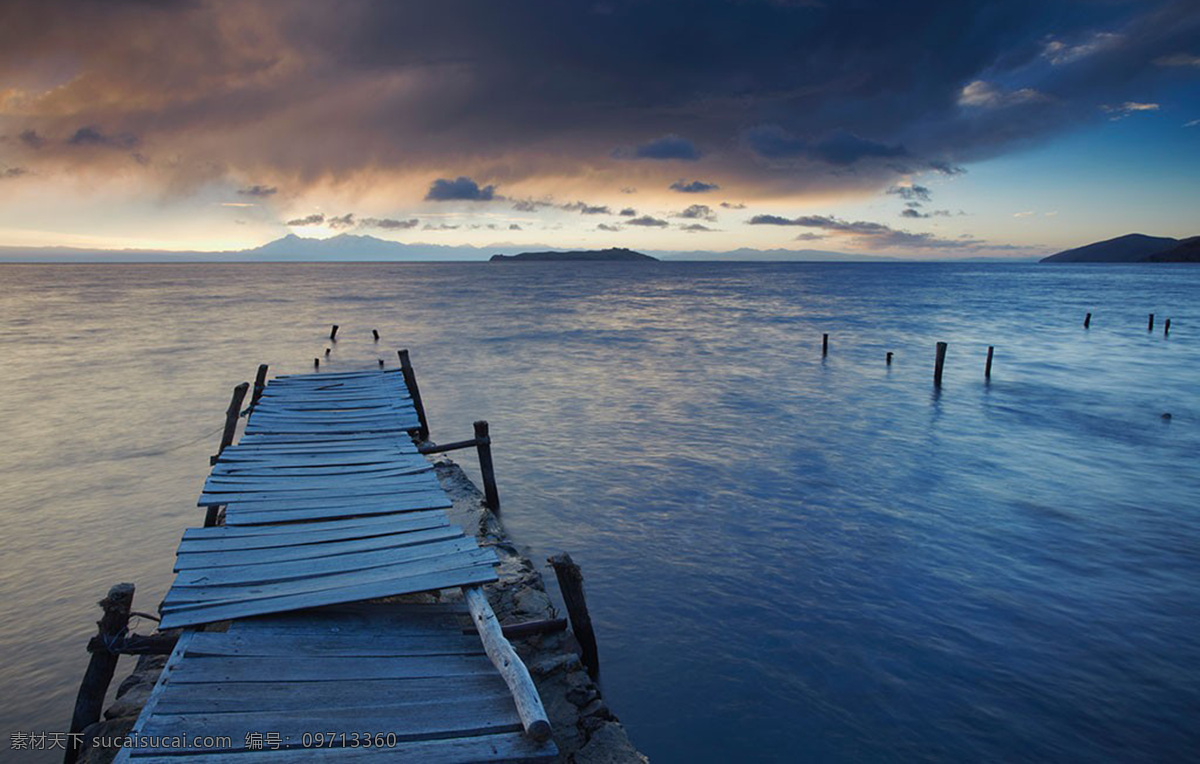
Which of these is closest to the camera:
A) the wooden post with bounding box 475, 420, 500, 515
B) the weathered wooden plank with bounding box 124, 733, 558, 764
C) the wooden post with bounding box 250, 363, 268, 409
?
the weathered wooden plank with bounding box 124, 733, 558, 764

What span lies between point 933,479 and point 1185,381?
2051 centimetres

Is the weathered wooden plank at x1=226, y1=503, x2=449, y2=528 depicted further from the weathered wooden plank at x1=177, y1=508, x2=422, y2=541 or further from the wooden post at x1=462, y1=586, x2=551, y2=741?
the wooden post at x1=462, y1=586, x2=551, y2=741

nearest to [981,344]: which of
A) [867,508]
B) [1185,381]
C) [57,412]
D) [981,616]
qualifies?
[1185,381]

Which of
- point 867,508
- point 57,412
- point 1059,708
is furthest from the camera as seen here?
point 57,412

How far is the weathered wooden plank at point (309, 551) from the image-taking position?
20.2 feet

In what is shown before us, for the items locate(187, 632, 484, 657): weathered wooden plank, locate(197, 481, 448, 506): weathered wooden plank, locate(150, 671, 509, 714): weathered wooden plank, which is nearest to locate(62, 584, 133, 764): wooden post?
locate(187, 632, 484, 657): weathered wooden plank

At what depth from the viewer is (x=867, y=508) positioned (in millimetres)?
12578

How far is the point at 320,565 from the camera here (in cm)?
620

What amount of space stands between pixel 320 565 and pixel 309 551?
1.41ft

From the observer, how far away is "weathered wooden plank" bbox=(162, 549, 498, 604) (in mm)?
5474

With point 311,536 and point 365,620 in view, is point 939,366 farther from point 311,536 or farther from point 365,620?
point 365,620

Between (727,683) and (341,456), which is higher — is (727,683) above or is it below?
below

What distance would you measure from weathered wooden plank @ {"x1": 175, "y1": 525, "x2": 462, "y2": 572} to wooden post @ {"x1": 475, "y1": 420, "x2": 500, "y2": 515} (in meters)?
4.42

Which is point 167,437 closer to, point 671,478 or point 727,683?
point 671,478
